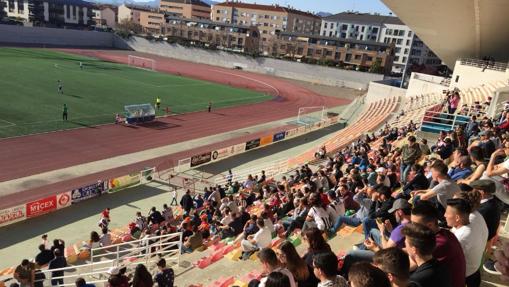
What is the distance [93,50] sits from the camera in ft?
290

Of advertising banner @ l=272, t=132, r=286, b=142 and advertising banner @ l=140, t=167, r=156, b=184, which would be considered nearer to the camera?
advertising banner @ l=140, t=167, r=156, b=184

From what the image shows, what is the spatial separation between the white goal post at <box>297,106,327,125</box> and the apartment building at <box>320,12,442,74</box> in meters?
58.6

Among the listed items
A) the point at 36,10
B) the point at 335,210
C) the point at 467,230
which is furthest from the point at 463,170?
the point at 36,10

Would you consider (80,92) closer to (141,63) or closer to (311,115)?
(311,115)

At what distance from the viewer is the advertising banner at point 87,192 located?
19027 millimetres

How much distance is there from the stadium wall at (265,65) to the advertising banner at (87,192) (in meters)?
59.7

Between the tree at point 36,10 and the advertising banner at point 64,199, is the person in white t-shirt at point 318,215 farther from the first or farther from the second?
the tree at point 36,10

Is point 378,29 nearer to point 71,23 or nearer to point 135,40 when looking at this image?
point 135,40

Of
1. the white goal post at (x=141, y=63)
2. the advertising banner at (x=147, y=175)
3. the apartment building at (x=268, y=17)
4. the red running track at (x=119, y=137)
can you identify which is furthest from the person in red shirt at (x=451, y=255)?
the apartment building at (x=268, y=17)

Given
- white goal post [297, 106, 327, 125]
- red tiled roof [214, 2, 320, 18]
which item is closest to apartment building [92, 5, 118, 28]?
red tiled roof [214, 2, 320, 18]

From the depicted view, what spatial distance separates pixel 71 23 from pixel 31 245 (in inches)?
4394

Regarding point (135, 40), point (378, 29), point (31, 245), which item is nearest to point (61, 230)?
point (31, 245)

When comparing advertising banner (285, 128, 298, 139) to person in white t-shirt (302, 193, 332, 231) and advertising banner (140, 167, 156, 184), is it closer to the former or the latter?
advertising banner (140, 167, 156, 184)

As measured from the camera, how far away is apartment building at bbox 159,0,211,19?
15412cm
